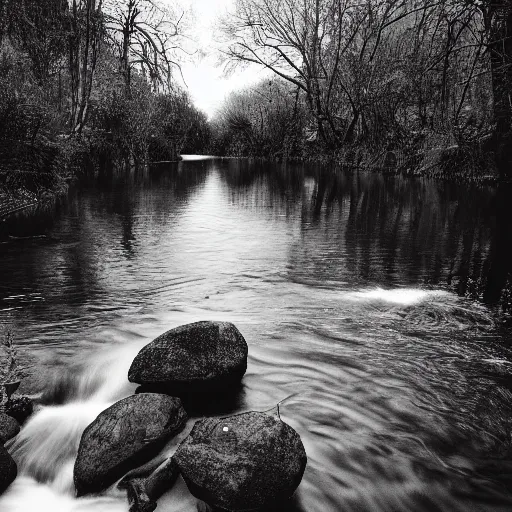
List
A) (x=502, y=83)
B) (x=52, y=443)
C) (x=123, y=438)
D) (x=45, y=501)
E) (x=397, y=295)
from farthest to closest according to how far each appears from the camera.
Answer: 1. (x=502, y=83)
2. (x=397, y=295)
3. (x=52, y=443)
4. (x=123, y=438)
5. (x=45, y=501)

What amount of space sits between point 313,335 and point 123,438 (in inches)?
100

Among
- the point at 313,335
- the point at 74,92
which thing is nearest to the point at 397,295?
the point at 313,335

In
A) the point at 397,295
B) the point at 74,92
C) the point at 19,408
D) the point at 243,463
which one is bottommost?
the point at 19,408

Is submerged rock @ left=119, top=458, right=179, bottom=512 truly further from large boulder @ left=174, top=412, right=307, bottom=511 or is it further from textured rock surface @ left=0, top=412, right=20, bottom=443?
textured rock surface @ left=0, top=412, right=20, bottom=443

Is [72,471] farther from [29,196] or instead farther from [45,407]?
[29,196]

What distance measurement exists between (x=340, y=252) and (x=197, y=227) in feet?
12.5

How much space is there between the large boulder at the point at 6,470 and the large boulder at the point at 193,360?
1149mm

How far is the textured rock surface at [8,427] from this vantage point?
3.77m

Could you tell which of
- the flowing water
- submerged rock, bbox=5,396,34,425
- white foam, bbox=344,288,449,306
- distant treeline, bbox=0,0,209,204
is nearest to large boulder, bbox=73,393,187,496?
the flowing water

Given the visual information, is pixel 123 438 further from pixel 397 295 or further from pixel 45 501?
pixel 397 295

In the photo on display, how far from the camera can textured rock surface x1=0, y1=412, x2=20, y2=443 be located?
3.77m

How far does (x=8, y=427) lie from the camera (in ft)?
12.5

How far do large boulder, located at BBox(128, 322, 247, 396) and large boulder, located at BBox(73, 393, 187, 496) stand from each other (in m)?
0.41

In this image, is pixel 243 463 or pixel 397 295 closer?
pixel 243 463
